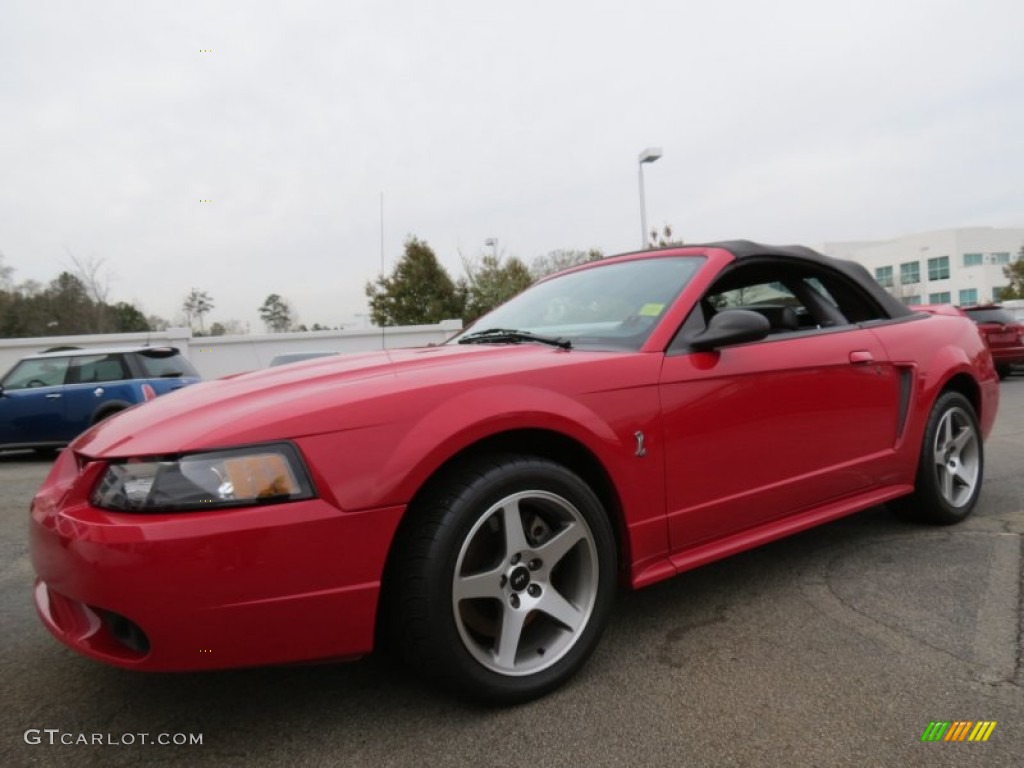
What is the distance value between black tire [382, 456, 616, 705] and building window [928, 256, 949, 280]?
8141cm

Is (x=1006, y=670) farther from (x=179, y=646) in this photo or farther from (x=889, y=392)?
(x=179, y=646)

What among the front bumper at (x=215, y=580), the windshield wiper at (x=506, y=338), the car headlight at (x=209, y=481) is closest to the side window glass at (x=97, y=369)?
the windshield wiper at (x=506, y=338)

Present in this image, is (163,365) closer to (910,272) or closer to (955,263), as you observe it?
(955,263)

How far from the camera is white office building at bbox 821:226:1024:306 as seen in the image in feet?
212

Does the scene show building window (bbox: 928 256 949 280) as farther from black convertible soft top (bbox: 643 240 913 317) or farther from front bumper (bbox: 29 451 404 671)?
front bumper (bbox: 29 451 404 671)

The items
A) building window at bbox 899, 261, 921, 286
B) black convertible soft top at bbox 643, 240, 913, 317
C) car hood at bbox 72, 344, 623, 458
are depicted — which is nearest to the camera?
car hood at bbox 72, 344, 623, 458

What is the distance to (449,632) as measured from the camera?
1818 millimetres

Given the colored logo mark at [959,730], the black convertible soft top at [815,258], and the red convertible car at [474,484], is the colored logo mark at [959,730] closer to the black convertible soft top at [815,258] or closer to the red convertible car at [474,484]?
the red convertible car at [474,484]

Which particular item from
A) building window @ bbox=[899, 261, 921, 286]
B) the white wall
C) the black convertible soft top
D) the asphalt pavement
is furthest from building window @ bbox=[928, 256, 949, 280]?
the asphalt pavement

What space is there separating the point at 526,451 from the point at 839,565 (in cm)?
180

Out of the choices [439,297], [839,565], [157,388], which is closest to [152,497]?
[839,565]

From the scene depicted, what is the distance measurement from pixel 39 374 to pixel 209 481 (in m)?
9.10

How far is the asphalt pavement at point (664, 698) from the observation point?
5.74 ft

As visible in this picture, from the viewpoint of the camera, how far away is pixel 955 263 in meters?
68.4
